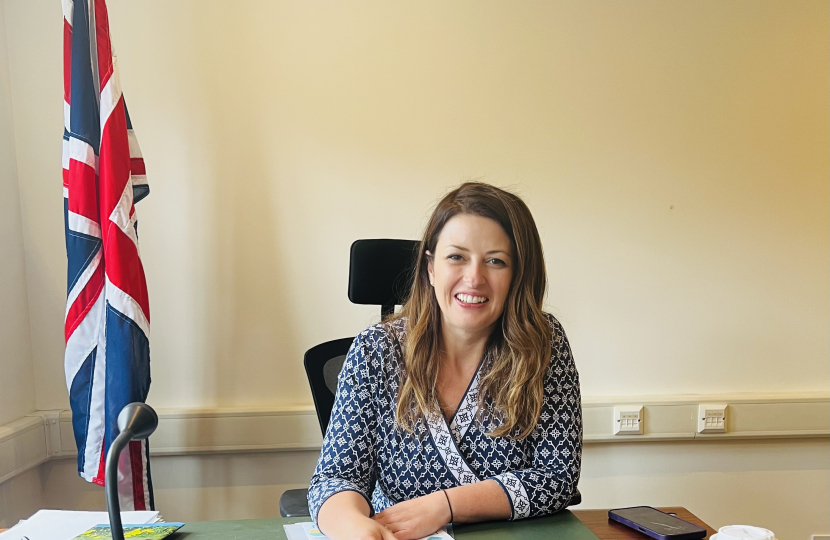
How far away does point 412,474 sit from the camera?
1430 millimetres

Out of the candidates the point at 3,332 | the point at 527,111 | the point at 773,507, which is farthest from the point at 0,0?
the point at 773,507

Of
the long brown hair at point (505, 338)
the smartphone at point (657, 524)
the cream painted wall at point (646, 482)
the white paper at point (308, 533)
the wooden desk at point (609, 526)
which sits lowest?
the cream painted wall at point (646, 482)

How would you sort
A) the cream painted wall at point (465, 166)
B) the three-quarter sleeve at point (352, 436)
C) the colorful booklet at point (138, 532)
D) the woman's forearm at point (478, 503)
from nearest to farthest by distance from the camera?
the colorful booklet at point (138, 532), the woman's forearm at point (478, 503), the three-quarter sleeve at point (352, 436), the cream painted wall at point (465, 166)

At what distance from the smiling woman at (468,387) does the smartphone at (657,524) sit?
5.0 inches

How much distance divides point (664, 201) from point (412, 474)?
157 cm

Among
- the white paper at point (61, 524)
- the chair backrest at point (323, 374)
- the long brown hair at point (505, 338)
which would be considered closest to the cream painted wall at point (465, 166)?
the chair backrest at point (323, 374)

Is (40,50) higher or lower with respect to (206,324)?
higher

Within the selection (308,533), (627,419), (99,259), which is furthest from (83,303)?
(627,419)

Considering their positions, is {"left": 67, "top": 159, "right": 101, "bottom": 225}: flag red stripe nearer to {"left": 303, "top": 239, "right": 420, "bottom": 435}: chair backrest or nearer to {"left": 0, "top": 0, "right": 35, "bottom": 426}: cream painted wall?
{"left": 0, "top": 0, "right": 35, "bottom": 426}: cream painted wall

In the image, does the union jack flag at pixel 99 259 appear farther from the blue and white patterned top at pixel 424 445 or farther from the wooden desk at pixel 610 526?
the wooden desk at pixel 610 526

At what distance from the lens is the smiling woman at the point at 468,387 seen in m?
1.41

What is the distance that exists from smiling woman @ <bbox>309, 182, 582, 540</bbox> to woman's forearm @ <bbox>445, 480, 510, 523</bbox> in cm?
2

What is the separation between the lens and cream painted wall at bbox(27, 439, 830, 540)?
93.8 inches

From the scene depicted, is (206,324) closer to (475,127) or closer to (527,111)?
(475,127)
